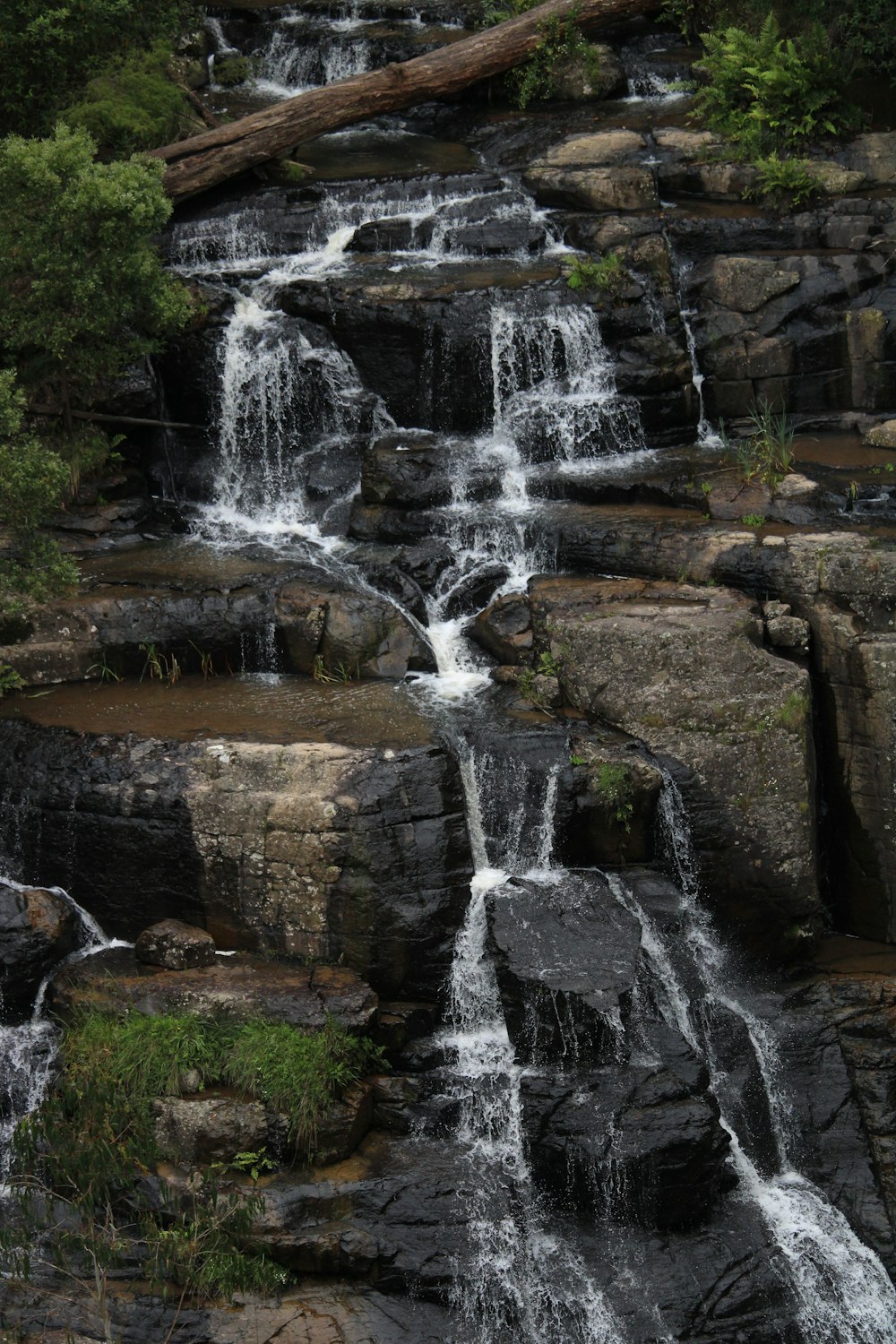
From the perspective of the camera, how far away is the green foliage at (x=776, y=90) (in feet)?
58.3

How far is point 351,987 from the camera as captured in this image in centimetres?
1040

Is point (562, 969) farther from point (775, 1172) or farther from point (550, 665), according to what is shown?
point (550, 665)

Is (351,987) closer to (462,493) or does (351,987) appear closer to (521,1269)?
(521,1269)

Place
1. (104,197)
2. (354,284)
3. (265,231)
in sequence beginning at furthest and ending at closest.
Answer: (265,231) → (354,284) → (104,197)

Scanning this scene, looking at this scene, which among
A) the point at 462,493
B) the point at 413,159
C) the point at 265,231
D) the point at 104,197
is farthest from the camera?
the point at 413,159

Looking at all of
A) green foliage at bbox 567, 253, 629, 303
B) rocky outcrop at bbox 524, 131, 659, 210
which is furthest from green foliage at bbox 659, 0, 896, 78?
green foliage at bbox 567, 253, 629, 303

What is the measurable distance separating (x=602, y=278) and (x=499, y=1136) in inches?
381

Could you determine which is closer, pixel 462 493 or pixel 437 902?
pixel 437 902

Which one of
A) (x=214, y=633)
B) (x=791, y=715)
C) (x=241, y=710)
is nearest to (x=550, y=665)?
(x=791, y=715)

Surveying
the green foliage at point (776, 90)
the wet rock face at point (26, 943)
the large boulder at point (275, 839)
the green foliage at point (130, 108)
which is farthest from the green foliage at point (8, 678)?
the green foliage at point (776, 90)

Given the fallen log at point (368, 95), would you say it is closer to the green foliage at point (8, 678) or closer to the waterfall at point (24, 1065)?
the green foliage at point (8, 678)

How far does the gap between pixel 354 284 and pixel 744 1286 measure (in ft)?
36.4

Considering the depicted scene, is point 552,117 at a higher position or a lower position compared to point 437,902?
higher

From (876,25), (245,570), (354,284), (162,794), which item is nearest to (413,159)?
(354,284)
